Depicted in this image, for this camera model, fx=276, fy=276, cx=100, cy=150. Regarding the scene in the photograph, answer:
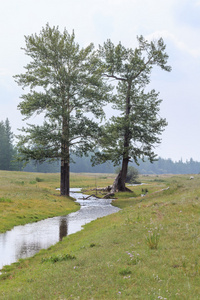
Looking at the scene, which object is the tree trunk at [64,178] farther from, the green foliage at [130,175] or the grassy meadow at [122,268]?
the green foliage at [130,175]

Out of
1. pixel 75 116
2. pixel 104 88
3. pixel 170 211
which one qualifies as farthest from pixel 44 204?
pixel 104 88

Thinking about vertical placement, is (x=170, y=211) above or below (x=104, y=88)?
below

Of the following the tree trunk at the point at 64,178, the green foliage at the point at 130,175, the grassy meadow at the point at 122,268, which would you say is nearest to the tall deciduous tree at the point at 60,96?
the tree trunk at the point at 64,178

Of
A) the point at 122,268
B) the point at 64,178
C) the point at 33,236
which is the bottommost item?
the point at 33,236

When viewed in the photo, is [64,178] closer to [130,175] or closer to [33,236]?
[33,236]

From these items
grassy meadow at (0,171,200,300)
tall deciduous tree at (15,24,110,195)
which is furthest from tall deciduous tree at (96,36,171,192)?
grassy meadow at (0,171,200,300)

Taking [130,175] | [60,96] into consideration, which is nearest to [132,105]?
[60,96]

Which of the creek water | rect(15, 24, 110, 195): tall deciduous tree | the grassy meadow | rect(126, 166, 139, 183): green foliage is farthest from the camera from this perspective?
rect(126, 166, 139, 183): green foliage

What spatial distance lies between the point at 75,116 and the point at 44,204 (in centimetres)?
1350

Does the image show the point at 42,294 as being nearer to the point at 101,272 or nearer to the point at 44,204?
the point at 101,272

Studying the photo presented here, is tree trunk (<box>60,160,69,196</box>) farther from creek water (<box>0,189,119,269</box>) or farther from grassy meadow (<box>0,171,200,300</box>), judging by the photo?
grassy meadow (<box>0,171,200,300</box>)

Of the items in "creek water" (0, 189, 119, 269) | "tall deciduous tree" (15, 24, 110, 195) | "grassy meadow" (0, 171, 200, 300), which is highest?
"tall deciduous tree" (15, 24, 110, 195)

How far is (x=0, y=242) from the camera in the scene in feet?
54.2

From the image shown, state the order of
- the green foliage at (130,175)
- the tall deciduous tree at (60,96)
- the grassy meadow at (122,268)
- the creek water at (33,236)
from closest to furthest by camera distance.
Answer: the grassy meadow at (122,268), the creek water at (33,236), the tall deciduous tree at (60,96), the green foliage at (130,175)
